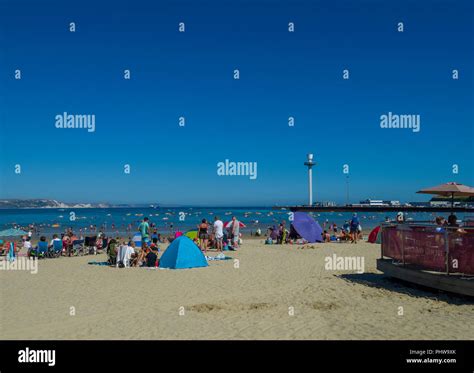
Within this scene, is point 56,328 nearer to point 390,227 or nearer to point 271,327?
point 271,327

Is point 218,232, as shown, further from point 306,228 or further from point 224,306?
point 224,306

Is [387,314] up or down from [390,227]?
down

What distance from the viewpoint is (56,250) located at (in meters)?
19.6

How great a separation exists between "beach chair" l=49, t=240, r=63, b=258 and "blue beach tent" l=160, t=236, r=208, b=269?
23.1 ft

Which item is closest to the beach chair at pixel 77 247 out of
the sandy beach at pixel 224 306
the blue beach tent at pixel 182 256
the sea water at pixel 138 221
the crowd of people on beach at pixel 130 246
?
the crowd of people on beach at pixel 130 246

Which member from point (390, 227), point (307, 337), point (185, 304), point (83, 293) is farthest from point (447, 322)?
point (83, 293)

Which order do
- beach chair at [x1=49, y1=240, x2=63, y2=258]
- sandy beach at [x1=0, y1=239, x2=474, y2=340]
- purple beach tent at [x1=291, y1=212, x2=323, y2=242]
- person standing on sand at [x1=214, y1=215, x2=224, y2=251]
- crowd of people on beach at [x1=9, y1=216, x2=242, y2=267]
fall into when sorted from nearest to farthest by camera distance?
sandy beach at [x1=0, y1=239, x2=474, y2=340], crowd of people on beach at [x1=9, y1=216, x2=242, y2=267], beach chair at [x1=49, y1=240, x2=63, y2=258], person standing on sand at [x1=214, y1=215, x2=224, y2=251], purple beach tent at [x1=291, y1=212, x2=323, y2=242]

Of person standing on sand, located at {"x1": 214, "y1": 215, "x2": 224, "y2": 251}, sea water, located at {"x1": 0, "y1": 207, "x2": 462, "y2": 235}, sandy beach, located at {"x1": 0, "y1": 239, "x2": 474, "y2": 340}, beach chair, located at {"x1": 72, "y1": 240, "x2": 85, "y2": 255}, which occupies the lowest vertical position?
sea water, located at {"x1": 0, "y1": 207, "x2": 462, "y2": 235}

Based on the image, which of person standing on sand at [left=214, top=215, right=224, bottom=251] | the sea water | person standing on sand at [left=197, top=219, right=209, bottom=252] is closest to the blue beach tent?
person standing on sand at [left=197, top=219, right=209, bottom=252]

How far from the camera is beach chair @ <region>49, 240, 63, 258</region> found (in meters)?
19.5

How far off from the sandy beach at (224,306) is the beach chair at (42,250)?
4770 millimetres

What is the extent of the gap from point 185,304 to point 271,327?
2.62 meters

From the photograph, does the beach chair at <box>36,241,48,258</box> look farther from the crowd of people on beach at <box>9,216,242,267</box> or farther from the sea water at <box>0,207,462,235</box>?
the sea water at <box>0,207,462,235</box>

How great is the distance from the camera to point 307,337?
706 centimetres
